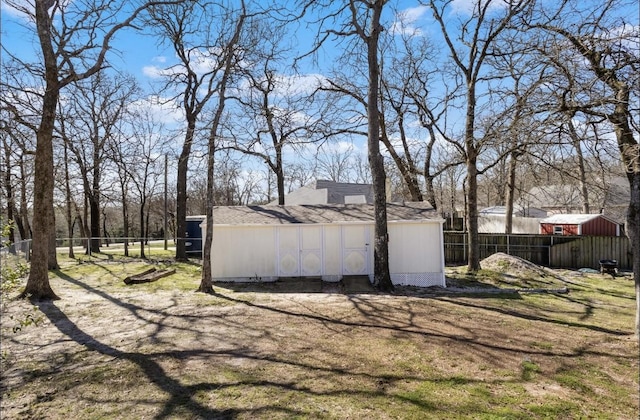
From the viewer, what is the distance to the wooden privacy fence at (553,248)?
1742cm

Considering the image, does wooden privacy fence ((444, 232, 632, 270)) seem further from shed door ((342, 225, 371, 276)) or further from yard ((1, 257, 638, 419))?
yard ((1, 257, 638, 419))

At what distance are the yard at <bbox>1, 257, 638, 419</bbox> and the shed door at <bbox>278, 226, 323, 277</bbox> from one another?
8.94ft

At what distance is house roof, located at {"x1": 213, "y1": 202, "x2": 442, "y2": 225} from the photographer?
1279 cm

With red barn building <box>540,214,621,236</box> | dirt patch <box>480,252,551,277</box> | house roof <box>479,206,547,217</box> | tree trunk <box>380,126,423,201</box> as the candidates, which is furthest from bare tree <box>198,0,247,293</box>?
house roof <box>479,206,547,217</box>

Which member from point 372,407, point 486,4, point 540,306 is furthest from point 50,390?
point 486,4

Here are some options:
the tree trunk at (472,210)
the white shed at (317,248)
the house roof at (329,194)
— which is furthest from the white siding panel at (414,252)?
the house roof at (329,194)

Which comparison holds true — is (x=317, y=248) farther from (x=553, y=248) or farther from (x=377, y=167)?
(x=553, y=248)

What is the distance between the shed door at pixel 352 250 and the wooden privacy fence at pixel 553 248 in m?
8.54

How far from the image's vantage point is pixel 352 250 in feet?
42.1

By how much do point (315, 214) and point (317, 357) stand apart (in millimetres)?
8347

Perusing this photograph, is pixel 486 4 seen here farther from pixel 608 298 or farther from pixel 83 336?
pixel 83 336

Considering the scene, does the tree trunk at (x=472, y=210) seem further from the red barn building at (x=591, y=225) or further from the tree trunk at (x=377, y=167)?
the red barn building at (x=591, y=225)

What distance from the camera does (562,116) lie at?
6.27m

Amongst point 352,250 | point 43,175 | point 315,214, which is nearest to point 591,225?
point 352,250
